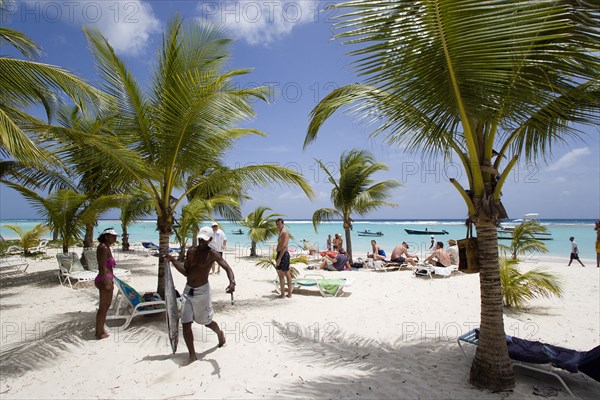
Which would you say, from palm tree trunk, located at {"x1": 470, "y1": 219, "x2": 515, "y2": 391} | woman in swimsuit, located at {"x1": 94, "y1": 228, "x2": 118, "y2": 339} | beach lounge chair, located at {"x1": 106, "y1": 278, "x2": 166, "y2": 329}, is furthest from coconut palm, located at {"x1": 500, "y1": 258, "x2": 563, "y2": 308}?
woman in swimsuit, located at {"x1": 94, "y1": 228, "x2": 118, "y2": 339}

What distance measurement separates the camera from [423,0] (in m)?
2.23

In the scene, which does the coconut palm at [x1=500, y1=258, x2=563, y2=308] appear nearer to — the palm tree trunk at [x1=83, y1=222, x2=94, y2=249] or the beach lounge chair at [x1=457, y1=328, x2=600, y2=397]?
the beach lounge chair at [x1=457, y1=328, x2=600, y2=397]

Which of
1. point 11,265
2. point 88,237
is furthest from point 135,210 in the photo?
point 11,265

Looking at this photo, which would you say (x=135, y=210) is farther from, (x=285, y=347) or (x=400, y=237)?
(x=400, y=237)

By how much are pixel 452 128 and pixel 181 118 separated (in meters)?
4.04

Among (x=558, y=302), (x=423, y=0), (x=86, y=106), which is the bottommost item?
(x=558, y=302)

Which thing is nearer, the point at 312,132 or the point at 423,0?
the point at 423,0

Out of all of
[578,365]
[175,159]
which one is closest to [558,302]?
[578,365]

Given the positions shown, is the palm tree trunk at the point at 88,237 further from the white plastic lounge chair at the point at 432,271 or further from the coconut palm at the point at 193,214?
the white plastic lounge chair at the point at 432,271

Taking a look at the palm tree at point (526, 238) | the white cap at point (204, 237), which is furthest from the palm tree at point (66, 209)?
the palm tree at point (526, 238)

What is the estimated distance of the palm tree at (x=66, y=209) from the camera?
8430 millimetres

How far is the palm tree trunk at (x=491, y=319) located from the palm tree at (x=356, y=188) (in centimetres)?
1031

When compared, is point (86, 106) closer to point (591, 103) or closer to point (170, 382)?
point (170, 382)

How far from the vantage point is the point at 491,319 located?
336cm
